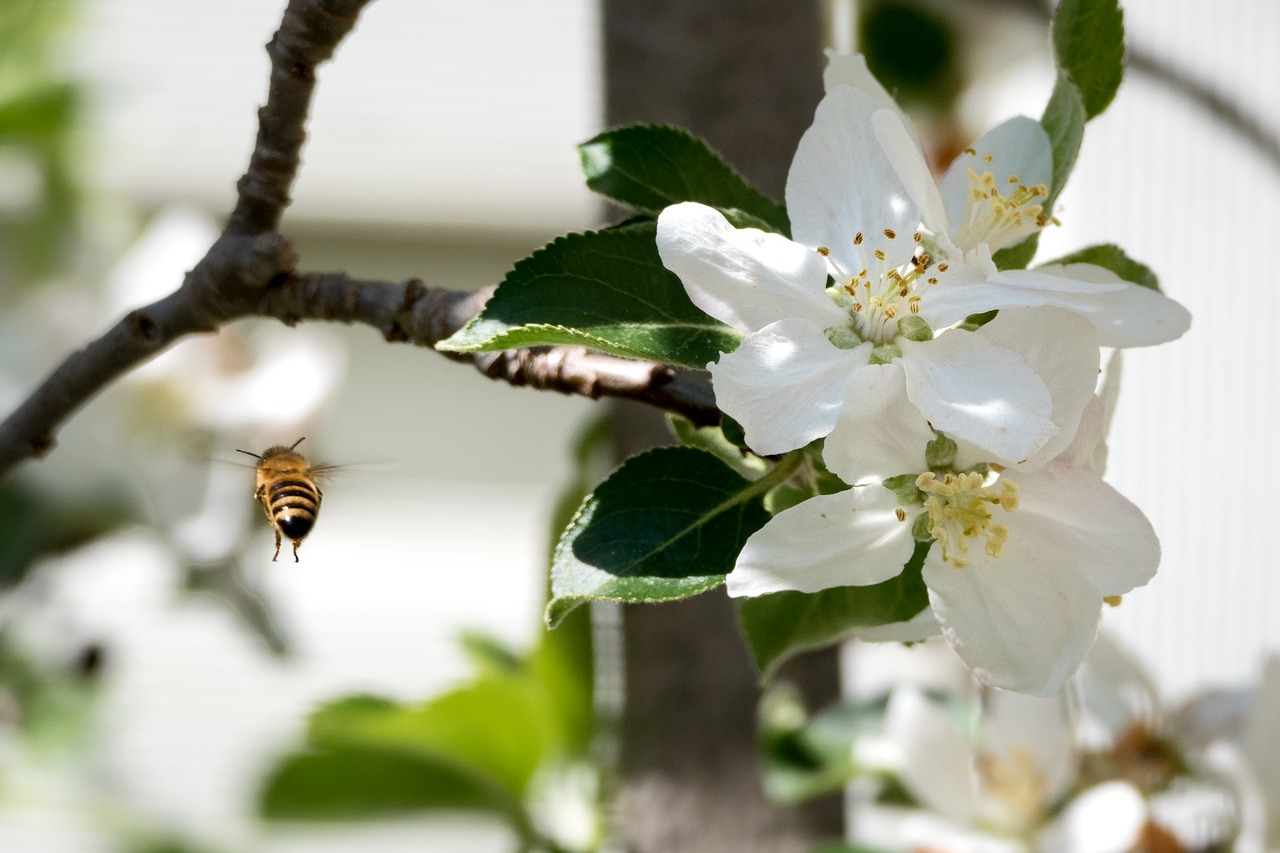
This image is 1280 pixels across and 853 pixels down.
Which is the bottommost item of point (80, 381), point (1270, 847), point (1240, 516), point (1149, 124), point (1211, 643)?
point (1270, 847)

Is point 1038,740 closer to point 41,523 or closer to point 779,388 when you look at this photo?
point 779,388

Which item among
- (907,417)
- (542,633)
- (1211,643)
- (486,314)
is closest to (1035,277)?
(907,417)

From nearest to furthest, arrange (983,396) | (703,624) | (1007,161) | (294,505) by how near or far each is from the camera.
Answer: (983,396) < (1007,161) < (294,505) < (703,624)

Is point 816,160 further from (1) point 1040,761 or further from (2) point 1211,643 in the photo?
(2) point 1211,643

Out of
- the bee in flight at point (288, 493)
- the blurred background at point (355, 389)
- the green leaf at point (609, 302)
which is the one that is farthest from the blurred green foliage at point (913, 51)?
the green leaf at point (609, 302)

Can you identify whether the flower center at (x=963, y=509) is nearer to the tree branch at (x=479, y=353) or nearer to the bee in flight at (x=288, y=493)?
the tree branch at (x=479, y=353)

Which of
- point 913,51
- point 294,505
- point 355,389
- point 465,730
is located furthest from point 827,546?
point 355,389

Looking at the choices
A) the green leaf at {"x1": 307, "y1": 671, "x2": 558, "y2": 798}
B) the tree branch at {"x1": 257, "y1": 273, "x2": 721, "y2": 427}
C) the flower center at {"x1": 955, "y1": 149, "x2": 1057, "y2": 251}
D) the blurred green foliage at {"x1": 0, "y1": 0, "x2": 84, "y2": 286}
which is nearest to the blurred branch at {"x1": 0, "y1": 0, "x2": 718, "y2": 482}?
the tree branch at {"x1": 257, "y1": 273, "x2": 721, "y2": 427}
